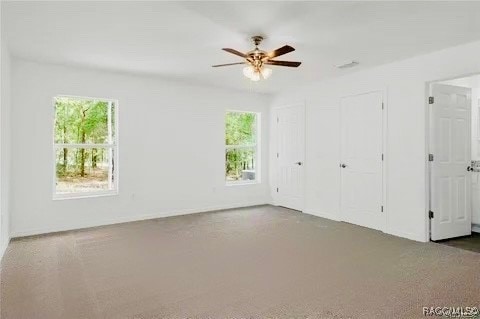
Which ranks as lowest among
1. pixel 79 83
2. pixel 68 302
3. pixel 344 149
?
pixel 68 302

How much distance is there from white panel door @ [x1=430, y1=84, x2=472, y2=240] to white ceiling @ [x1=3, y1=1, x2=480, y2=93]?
87 cm

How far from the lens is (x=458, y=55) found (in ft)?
12.7

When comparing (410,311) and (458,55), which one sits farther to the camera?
(458,55)

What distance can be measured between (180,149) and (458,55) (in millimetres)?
4441

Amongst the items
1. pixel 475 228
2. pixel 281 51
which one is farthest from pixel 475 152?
pixel 281 51

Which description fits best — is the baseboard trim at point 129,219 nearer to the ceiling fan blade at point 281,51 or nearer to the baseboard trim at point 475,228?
the ceiling fan blade at point 281,51

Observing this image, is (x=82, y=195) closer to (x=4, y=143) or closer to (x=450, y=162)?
(x=4, y=143)

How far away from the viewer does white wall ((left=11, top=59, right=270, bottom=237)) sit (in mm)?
4598

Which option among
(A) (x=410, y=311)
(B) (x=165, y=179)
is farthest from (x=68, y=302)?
(B) (x=165, y=179)

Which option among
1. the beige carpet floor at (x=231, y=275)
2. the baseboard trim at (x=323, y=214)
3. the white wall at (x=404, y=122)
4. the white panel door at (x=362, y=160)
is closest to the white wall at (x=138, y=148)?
the beige carpet floor at (x=231, y=275)

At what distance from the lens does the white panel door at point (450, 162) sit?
4.28 meters

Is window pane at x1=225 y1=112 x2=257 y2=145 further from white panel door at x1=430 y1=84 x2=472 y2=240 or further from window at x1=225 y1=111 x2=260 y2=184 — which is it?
white panel door at x1=430 y1=84 x2=472 y2=240

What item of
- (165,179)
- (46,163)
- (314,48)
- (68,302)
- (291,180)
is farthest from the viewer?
(291,180)

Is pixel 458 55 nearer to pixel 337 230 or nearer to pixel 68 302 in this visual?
pixel 337 230
